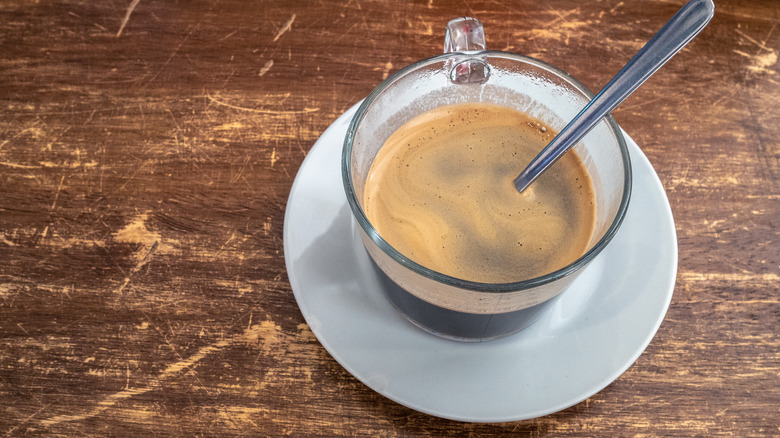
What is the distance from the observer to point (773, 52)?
1.03 m

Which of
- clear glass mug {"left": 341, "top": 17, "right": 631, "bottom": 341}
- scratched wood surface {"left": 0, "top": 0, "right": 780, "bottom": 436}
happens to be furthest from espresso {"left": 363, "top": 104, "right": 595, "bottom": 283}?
scratched wood surface {"left": 0, "top": 0, "right": 780, "bottom": 436}

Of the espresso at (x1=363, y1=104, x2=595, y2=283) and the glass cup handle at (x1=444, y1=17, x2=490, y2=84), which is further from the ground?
the glass cup handle at (x1=444, y1=17, x2=490, y2=84)

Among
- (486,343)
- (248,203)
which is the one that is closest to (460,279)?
(486,343)

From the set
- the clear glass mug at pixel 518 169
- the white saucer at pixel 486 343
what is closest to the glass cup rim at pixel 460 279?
the clear glass mug at pixel 518 169

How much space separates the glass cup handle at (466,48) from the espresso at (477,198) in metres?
0.08

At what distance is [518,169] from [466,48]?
0.53 feet

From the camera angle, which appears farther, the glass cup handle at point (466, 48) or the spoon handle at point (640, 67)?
the glass cup handle at point (466, 48)

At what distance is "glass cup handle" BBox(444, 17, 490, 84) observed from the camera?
0.76 metres

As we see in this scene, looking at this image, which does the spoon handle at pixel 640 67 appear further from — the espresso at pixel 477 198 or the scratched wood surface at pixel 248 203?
the scratched wood surface at pixel 248 203

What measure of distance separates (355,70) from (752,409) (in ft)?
2.28

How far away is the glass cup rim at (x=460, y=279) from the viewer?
616 millimetres

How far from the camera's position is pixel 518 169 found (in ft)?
2.70

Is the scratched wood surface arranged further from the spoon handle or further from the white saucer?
the spoon handle

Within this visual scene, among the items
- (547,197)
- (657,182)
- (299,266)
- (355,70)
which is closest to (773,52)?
(657,182)
